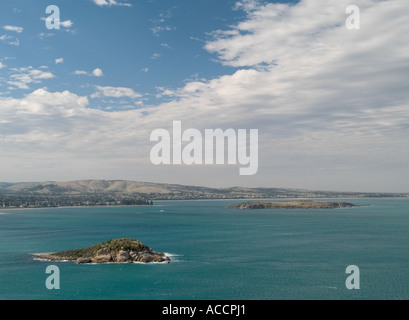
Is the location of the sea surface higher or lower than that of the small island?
lower

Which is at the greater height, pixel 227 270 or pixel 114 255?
pixel 114 255

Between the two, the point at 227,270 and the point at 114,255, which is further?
the point at 114,255

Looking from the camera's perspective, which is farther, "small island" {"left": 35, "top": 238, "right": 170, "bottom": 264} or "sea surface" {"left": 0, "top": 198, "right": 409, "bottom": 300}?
"small island" {"left": 35, "top": 238, "right": 170, "bottom": 264}

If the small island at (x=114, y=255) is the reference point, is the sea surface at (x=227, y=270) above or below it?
below

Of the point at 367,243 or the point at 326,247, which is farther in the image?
the point at 367,243

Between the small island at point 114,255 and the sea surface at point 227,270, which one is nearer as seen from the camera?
the sea surface at point 227,270
